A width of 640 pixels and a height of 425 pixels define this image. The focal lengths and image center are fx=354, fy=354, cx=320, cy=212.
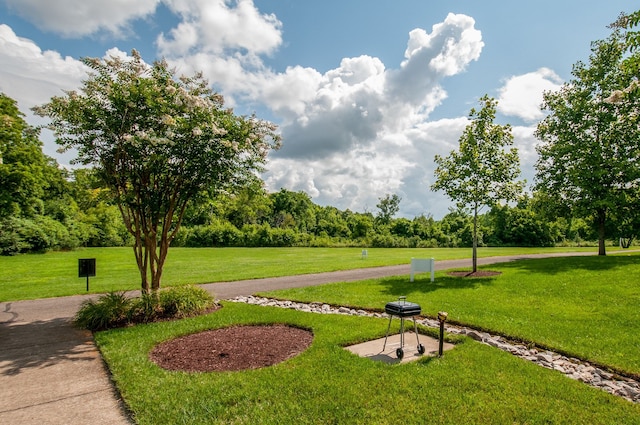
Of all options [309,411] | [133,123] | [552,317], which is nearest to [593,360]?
[552,317]

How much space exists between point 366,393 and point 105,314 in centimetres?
599

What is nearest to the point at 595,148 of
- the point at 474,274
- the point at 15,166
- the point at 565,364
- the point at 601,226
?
the point at 601,226

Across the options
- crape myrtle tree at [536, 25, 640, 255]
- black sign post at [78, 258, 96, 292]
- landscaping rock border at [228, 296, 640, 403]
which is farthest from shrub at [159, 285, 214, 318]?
crape myrtle tree at [536, 25, 640, 255]

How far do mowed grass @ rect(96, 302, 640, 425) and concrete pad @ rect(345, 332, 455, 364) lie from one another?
0.82ft

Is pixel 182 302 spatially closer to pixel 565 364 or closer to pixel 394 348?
pixel 394 348

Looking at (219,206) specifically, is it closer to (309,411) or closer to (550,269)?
(309,411)

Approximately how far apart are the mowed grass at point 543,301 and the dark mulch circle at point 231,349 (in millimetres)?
3104

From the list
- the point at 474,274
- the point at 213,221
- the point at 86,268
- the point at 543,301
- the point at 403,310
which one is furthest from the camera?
the point at 213,221

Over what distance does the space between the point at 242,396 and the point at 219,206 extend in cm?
617

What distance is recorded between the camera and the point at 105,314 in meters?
7.44

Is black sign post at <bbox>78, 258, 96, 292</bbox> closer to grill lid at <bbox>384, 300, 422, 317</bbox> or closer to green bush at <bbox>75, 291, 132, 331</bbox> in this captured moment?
green bush at <bbox>75, 291, 132, 331</bbox>

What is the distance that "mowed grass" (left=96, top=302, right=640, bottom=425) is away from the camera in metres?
3.76

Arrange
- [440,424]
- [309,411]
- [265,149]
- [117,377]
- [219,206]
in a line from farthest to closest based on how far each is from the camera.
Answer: [219,206] < [265,149] < [117,377] < [309,411] < [440,424]

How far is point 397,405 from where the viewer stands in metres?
3.96
